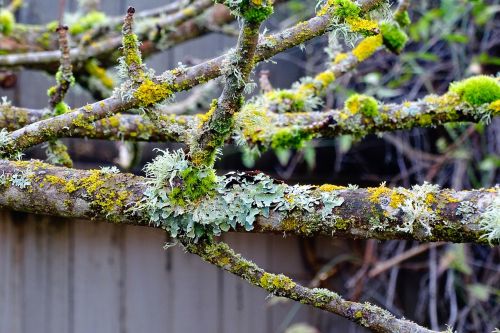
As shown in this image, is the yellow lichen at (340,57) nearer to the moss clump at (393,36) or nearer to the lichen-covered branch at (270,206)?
the moss clump at (393,36)

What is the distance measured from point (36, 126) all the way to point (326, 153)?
153 centimetres

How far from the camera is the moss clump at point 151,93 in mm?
631

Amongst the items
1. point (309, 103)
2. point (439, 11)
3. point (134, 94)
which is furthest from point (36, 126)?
point (439, 11)

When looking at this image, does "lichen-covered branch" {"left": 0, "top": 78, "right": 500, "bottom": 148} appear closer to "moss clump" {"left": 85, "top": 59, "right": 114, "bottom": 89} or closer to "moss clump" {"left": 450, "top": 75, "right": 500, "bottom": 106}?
"moss clump" {"left": 450, "top": 75, "right": 500, "bottom": 106}

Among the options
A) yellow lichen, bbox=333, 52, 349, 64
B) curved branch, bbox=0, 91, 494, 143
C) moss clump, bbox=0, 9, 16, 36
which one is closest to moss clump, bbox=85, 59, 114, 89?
moss clump, bbox=0, 9, 16, 36

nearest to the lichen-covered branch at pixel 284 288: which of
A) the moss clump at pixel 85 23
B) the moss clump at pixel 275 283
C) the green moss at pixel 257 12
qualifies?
the moss clump at pixel 275 283

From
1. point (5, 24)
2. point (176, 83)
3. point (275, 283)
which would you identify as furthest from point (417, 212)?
point (5, 24)

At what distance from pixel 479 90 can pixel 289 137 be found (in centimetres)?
31

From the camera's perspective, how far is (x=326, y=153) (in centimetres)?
212

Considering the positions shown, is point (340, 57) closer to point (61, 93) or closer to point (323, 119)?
point (323, 119)

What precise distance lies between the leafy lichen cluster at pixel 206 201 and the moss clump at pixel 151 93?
0.22 feet

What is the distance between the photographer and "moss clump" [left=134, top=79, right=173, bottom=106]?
63 centimetres

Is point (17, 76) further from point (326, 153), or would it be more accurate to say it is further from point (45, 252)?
point (326, 153)

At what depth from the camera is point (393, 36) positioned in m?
1.04
